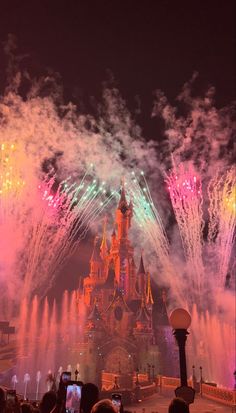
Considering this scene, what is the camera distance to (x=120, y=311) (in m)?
74.1

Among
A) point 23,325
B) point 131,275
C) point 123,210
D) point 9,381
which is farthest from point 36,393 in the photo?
point 123,210

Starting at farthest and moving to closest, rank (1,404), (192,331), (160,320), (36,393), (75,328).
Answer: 1. (160,320)
2. (192,331)
3. (75,328)
4. (36,393)
5. (1,404)

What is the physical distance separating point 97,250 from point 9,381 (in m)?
32.3

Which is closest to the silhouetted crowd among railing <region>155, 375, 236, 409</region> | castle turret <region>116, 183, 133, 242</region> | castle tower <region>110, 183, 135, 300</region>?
railing <region>155, 375, 236, 409</region>

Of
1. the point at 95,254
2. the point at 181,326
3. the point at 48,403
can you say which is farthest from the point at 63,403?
the point at 95,254

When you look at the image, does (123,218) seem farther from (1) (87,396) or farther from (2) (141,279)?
(1) (87,396)

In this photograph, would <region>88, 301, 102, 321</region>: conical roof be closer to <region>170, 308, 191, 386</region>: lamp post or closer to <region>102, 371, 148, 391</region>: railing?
<region>102, 371, 148, 391</region>: railing

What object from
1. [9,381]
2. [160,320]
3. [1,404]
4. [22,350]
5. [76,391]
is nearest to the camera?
[1,404]

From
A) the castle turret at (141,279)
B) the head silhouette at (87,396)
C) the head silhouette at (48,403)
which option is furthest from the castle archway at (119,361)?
the head silhouette at (87,396)

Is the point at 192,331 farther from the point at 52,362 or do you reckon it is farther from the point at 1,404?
the point at 1,404

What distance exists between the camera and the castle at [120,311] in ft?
216

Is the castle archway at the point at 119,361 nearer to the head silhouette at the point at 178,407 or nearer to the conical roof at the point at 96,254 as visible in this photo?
the conical roof at the point at 96,254

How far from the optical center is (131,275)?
80.5 m

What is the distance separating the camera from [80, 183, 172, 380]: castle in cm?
6588
